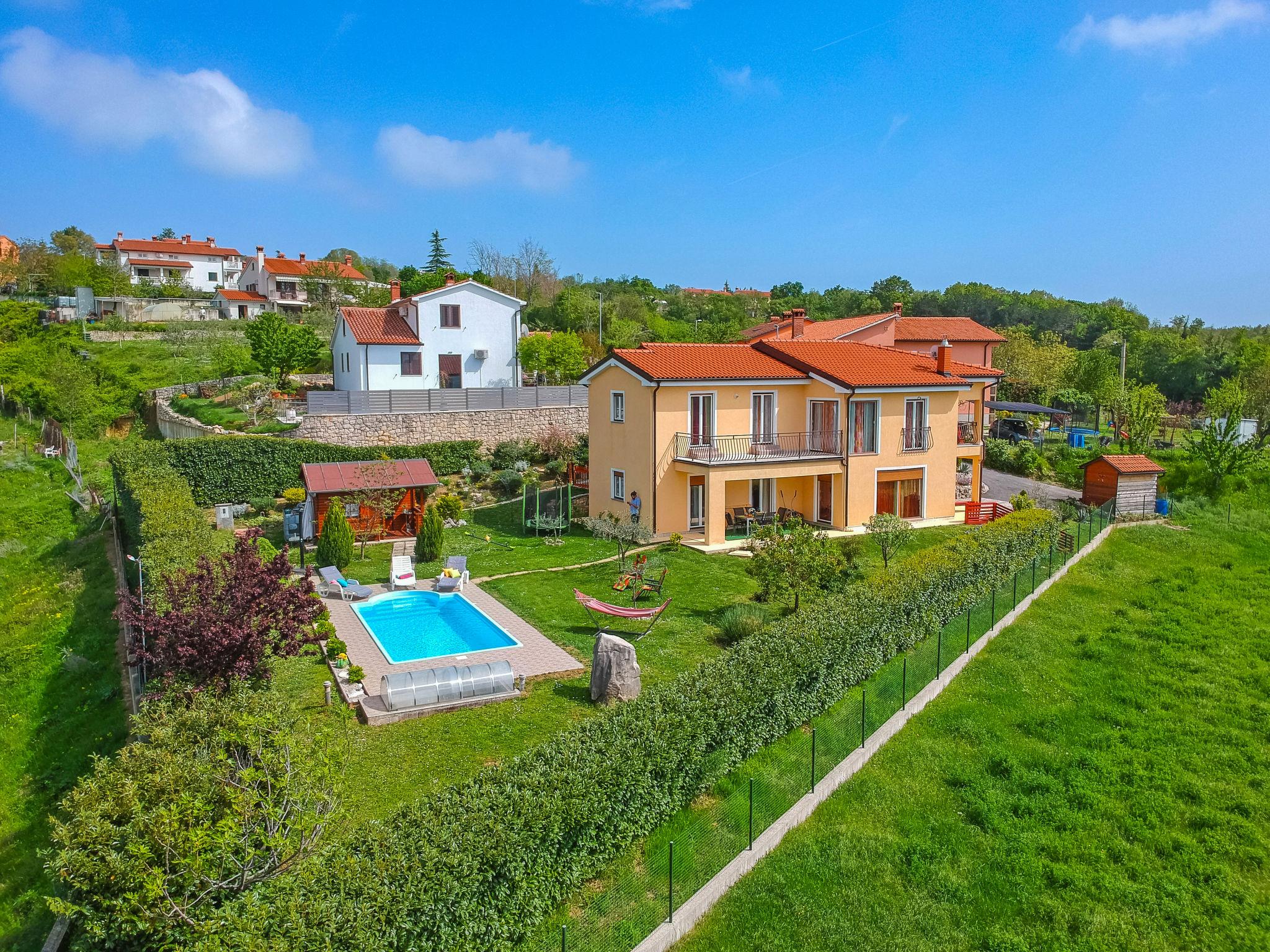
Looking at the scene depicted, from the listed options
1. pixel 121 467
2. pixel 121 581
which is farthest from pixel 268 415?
pixel 121 581

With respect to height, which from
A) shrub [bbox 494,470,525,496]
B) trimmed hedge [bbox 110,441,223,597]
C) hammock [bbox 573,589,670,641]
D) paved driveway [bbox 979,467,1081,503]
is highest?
trimmed hedge [bbox 110,441,223,597]

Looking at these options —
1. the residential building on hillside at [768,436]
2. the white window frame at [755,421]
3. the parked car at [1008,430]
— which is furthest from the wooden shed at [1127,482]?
the parked car at [1008,430]

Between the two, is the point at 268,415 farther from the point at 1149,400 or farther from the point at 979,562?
the point at 1149,400

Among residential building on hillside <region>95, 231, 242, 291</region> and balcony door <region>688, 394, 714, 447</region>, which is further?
residential building on hillside <region>95, 231, 242, 291</region>

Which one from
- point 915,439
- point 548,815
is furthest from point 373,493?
point 548,815

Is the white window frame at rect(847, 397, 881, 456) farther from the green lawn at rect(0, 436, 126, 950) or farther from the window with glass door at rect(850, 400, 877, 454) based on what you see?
the green lawn at rect(0, 436, 126, 950)

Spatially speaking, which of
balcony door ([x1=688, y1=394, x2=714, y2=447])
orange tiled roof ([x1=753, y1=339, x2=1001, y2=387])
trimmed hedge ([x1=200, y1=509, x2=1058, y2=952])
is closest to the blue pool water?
trimmed hedge ([x1=200, y1=509, x2=1058, y2=952])
